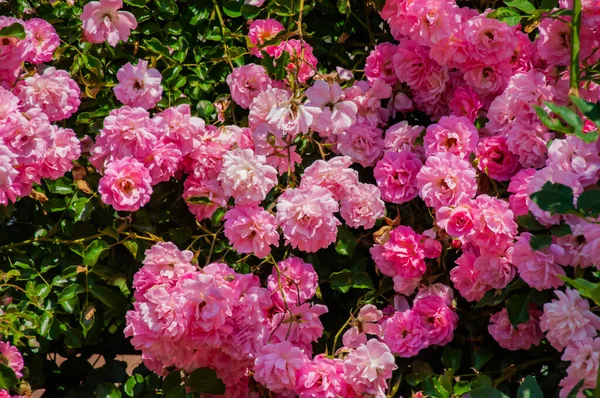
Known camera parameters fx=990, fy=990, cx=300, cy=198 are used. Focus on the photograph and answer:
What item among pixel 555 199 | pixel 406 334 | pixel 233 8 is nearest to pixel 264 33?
pixel 233 8

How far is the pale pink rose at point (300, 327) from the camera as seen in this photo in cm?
182

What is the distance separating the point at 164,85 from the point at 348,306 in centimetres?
61

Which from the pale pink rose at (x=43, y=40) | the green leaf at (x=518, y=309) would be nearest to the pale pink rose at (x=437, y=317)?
the green leaf at (x=518, y=309)

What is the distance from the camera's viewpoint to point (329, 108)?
1.89 m

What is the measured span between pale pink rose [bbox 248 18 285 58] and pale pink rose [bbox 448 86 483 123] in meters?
0.38

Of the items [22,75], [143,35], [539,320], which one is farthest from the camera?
[143,35]

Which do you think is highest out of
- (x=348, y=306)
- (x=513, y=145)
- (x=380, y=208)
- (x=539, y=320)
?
(x=513, y=145)

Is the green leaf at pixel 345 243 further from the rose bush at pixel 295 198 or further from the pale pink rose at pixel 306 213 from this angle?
the pale pink rose at pixel 306 213

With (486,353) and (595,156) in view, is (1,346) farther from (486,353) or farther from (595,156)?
(595,156)

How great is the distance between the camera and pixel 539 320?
5.96 feet

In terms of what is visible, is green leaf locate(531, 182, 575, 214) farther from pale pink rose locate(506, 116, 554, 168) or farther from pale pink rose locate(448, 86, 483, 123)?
pale pink rose locate(448, 86, 483, 123)

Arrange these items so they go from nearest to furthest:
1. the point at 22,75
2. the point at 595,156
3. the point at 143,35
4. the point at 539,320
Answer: the point at 595,156
the point at 539,320
the point at 22,75
the point at 143,35

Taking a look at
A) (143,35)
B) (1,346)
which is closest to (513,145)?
(143,35)

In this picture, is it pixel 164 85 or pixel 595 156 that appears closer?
pixel 595 156
